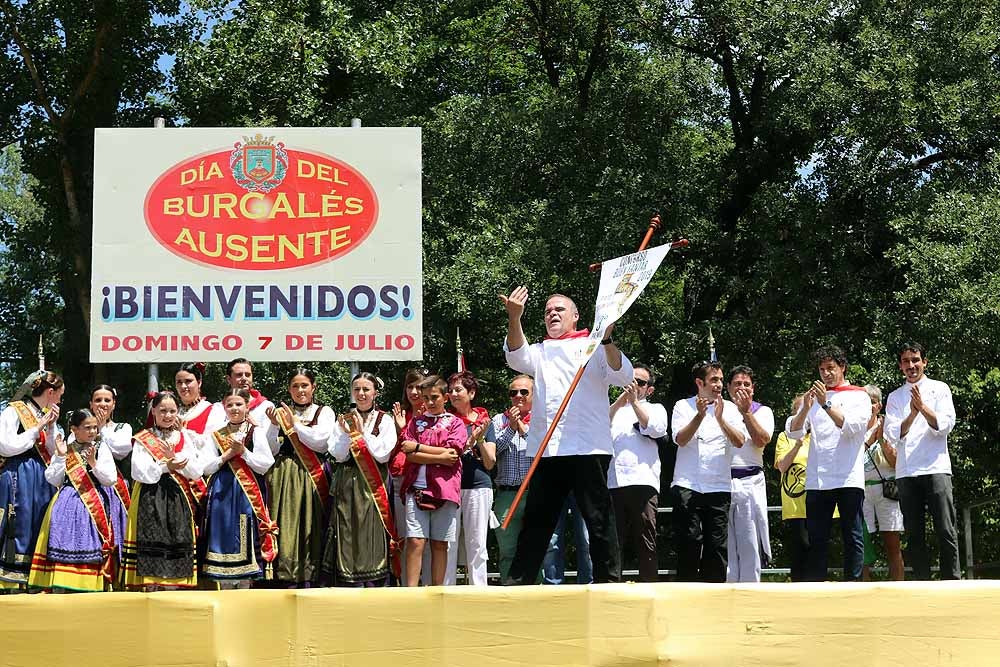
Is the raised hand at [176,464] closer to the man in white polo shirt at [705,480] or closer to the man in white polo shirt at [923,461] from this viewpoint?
the man in white polo shirt at [705,480]

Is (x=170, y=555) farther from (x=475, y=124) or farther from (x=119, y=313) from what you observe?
(x=475, y=124)

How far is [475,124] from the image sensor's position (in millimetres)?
16312

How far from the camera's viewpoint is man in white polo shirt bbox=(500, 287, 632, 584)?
21.5 ft

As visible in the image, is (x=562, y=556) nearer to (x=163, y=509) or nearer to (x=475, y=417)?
(x=475, y=417)

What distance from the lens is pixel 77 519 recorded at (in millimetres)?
8047

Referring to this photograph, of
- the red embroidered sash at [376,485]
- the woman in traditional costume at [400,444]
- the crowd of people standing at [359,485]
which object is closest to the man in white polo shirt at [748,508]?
the crowd of people standing at [359,485]

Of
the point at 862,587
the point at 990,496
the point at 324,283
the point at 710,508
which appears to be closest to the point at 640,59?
the point at 990,496

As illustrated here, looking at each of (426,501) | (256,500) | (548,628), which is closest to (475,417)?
(426,501)

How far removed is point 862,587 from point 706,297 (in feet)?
39.3

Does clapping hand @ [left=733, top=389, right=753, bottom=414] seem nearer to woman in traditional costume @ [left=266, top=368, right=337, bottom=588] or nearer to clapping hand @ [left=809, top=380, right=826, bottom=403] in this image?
clapping hand @ [left=809, top=380, right=826, bottom=403]

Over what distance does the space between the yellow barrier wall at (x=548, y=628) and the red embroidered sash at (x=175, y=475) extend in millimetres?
3249

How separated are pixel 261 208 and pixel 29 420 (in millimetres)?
2657

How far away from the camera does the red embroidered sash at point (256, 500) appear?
811cm

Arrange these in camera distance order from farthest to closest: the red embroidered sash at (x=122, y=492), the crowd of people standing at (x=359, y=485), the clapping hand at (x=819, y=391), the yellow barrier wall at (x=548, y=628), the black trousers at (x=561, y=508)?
1. the red embroidered sash at (x=122, y=492)
2. the crowd of people standing at (x=359, y=485)
3. the clapping hand at (x=819, y=391)
4. the black trousers at (x=561, y=508)
5. the yellow barrier wall at (x=548, y=628)
